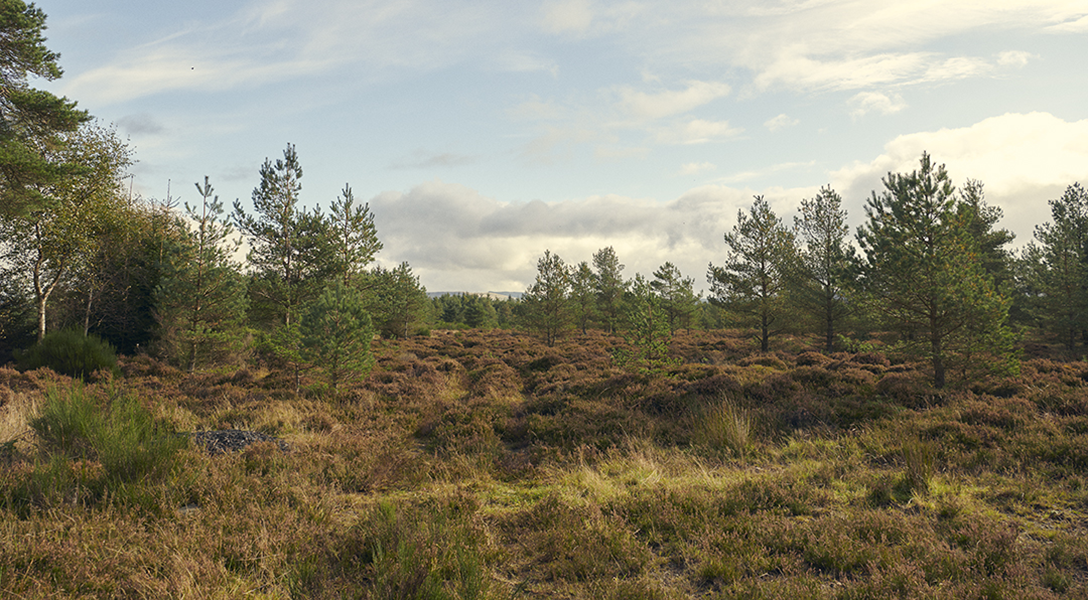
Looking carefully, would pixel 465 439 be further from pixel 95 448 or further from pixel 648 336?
pixel 648 336

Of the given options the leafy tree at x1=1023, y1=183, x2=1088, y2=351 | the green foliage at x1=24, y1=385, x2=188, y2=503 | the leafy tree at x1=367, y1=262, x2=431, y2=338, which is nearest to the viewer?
the green foliage at x1=24, y1=385, x2=188, y2=503

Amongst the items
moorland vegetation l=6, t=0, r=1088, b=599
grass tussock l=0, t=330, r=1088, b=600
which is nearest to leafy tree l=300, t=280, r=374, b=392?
moorland vegetation l=6, t=0, r=1088, b=599

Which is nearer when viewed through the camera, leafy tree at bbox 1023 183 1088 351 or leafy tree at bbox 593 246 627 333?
leafy tree at bbox 1023 183 1088 351

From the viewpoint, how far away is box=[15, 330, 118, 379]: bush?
15.3 m

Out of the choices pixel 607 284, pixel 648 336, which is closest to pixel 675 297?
pixel 607 284

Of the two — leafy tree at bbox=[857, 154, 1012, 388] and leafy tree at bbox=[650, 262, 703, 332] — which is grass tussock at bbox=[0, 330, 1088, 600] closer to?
leafy tree at bbox=[857, 154, 1012, 388]

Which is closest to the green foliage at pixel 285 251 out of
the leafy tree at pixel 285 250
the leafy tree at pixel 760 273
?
the leafy tree at pixel 285 250

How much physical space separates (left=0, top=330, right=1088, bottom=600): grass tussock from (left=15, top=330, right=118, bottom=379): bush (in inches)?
256

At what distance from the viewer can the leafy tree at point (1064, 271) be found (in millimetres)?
24484

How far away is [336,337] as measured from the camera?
484 inches

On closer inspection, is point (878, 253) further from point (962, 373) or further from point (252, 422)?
point (252, 422)

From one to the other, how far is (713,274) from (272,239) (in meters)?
23.7

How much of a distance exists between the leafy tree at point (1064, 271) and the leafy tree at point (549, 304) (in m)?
27.5

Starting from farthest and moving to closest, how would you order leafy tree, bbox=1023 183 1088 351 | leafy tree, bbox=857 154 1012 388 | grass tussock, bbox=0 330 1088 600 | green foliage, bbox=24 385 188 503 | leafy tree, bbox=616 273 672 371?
leafy tree, bbox=1023 183 1088 351 → leafy tree, bbox=616 273 672 371 → leafy tree, bbox=857 154 1012 388 → green foliage, bbox=24 385 188 503 → grass tussock, bbox=0 330 1088 600
